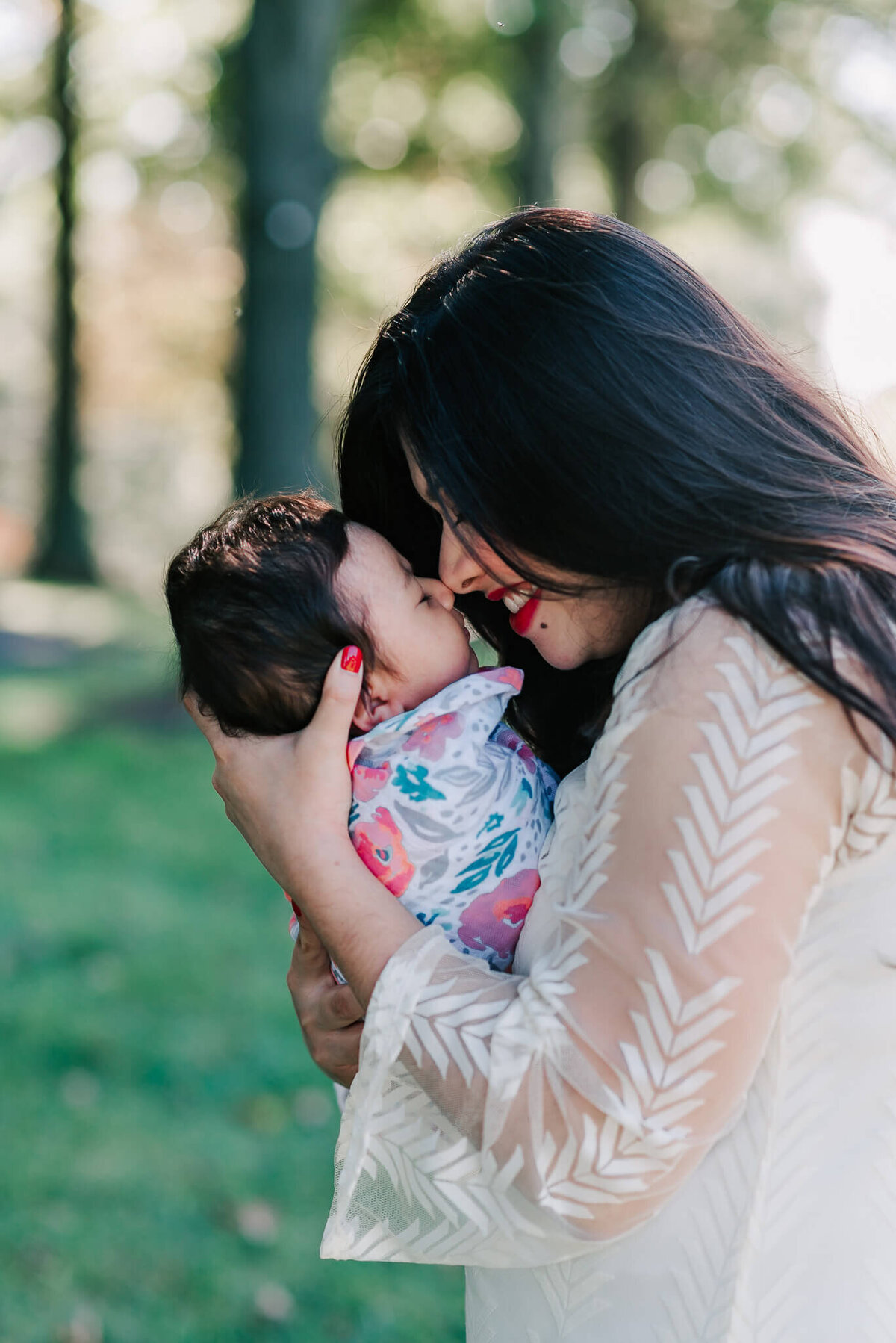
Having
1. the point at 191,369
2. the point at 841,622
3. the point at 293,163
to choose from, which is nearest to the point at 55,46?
the point at 191,369

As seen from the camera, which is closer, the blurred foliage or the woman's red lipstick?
the woman's red lipstick

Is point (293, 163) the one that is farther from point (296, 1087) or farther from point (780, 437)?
point (780, 437)

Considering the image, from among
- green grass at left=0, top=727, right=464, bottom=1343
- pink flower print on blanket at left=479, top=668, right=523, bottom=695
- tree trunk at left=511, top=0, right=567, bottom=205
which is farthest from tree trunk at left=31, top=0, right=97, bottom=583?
pink flower print on blanket at left=479, top=668, right=523, bottom=695

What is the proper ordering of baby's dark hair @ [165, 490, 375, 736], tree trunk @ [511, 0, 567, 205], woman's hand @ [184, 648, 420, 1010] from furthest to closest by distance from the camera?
tree trunk @ [511, 0, 567, 205] → baby's dark hair @ [165, 490, 375, 736] → woman's hand @ [184, 648, 420, 1010]

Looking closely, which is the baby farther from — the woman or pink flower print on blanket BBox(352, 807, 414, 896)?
the woman

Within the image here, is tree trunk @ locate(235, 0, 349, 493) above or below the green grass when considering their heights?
above

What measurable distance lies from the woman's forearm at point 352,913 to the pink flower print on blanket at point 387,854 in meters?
0.13

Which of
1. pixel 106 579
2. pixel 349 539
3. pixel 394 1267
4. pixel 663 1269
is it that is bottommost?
pixel 106 579

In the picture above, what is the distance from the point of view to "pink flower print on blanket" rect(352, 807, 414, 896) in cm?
158

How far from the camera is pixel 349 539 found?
1799 millimetres

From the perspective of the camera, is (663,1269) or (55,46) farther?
(55,46)

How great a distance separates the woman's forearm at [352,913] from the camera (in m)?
1.33

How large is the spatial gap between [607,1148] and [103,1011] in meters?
3.45

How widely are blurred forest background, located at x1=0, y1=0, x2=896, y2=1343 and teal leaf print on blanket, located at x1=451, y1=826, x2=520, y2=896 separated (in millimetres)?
810
